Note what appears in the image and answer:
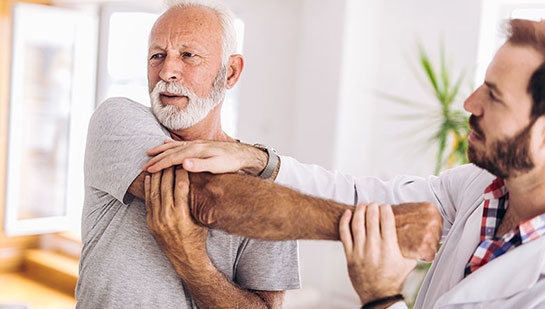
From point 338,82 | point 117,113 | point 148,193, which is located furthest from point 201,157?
point 338,82

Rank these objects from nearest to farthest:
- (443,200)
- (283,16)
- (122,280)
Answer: (122,280)
(443,200)
(283,16)

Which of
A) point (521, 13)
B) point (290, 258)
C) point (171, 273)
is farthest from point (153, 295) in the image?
point (521, 13)

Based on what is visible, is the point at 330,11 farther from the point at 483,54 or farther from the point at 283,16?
the point at 483,54

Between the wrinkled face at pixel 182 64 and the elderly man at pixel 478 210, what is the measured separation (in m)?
0.20

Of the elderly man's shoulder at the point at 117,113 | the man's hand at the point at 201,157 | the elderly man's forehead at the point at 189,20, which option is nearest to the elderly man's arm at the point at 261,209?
the man's hand at the point at 201,157

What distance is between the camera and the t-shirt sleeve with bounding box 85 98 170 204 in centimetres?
144

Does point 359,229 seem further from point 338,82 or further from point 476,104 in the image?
point 338,82

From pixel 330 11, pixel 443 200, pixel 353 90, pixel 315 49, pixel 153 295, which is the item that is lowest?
pixel 153 295

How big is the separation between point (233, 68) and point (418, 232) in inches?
33.4

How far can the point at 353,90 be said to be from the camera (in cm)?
452

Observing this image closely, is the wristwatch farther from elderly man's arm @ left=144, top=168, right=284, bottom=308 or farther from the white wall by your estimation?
the white wall

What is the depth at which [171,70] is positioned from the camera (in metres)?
1.62

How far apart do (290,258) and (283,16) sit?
3.31 metres

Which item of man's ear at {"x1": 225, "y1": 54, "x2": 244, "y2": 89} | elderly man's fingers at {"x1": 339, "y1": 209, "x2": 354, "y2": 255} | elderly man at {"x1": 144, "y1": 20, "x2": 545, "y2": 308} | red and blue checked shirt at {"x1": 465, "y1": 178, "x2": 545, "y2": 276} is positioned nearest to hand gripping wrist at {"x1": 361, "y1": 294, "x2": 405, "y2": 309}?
elderly man at {"x1": 144, "y1": 20, "x2": 545, "y2": 308}
